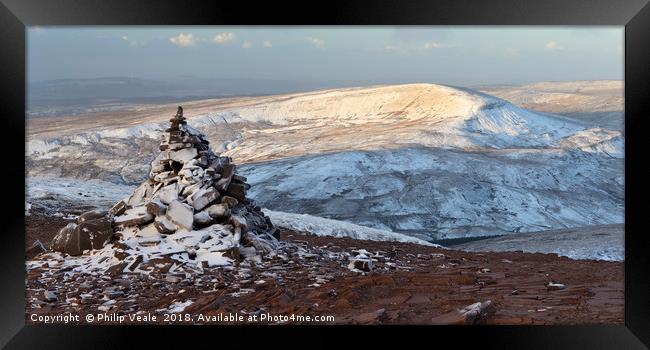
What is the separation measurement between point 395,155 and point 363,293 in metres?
13.6

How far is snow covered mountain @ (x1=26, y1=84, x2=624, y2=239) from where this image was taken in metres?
17.1

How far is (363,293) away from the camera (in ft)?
22.2

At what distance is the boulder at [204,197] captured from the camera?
24.7ft

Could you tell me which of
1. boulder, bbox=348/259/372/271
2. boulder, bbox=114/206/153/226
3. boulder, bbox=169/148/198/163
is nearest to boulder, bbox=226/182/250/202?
boulder, bbox=169/148/198/163

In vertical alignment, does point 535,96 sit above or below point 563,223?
above

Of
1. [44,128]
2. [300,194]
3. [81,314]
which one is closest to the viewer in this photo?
[81,314]

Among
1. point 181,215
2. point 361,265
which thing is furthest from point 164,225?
point 361,265

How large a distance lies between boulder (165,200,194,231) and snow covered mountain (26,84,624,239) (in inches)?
315

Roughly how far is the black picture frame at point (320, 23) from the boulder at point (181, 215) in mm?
1632

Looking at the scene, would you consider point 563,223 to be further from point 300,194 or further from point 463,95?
point 463,95

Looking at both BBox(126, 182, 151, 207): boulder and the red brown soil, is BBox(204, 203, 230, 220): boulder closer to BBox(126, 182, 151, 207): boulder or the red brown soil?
the red brown soil

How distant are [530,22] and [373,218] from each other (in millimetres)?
10945

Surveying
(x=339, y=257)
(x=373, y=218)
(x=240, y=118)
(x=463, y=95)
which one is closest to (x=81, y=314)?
(x=339, y=257)

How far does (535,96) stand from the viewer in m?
29.3
